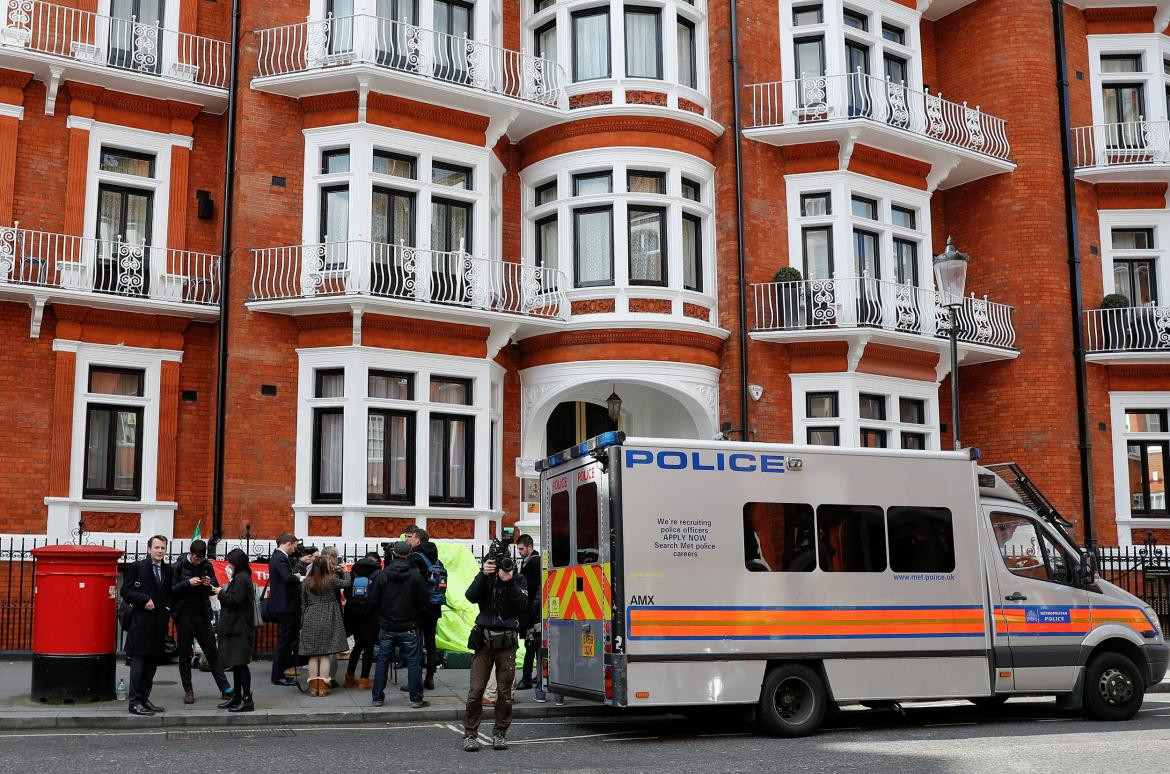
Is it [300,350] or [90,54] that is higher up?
[90,54]

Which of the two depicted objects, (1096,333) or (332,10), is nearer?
(332,10)

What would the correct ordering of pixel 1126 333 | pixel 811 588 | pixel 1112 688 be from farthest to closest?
pixel 1126 333
pixel 1112 688
pixel 811 588

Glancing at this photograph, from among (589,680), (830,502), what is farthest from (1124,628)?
(589,680)

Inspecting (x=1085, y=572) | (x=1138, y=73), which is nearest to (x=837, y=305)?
(x=1085, y=572)

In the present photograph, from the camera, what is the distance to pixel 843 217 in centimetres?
2147

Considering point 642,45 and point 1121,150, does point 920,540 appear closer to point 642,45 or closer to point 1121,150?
point 642,45

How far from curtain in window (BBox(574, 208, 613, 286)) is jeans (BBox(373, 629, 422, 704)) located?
30.1ft

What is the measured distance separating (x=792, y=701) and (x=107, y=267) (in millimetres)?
12668

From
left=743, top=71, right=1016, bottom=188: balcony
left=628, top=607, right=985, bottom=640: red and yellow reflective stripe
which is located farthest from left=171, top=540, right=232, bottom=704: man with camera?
left=743, top=71, right=1016, bottom=188: balcony

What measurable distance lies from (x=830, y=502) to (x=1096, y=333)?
46.2ft

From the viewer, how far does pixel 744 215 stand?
21.1 metres

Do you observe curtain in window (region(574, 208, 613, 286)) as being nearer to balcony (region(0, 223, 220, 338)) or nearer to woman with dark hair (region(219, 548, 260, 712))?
balcony (region(0, 223, 220, 338))

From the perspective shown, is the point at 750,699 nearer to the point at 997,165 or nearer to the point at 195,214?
the point at 195,214

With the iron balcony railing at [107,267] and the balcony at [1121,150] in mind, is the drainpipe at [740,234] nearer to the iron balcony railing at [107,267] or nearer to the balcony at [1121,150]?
the balcony at [1121,150]
